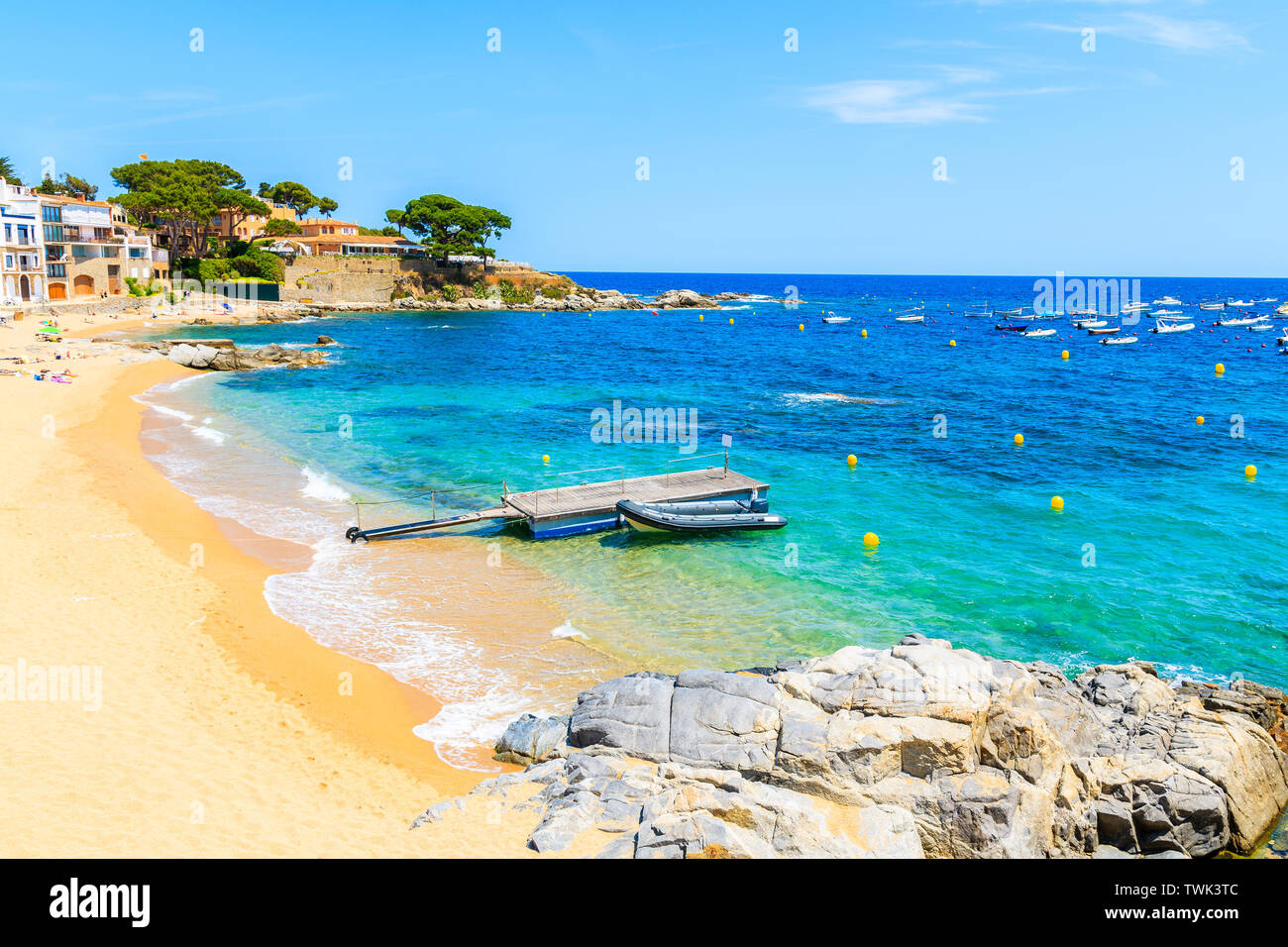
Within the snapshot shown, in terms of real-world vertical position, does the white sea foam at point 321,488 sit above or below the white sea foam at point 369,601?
above

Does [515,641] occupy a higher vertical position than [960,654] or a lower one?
lower

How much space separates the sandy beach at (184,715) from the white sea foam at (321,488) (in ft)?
14.4

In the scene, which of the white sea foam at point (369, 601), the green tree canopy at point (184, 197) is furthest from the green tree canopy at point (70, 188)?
the white sea foam at point (369, 601)

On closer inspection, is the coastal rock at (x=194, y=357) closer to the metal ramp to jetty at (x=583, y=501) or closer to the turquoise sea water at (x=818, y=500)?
the turquoise sea water at (x=818, y=500)

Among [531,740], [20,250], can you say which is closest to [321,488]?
[531,740]

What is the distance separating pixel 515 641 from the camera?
60.0 ft

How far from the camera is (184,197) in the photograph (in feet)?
326

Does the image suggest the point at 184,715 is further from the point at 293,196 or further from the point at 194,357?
the point at 293,196

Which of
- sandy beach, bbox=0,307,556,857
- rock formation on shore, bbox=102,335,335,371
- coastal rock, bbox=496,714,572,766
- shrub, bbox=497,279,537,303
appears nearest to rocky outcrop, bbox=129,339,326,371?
rock formation on shore, bbox=102,335,335,371

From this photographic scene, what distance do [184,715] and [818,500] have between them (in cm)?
2170

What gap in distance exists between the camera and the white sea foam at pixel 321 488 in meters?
29.0

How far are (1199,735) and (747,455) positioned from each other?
81.9ft
